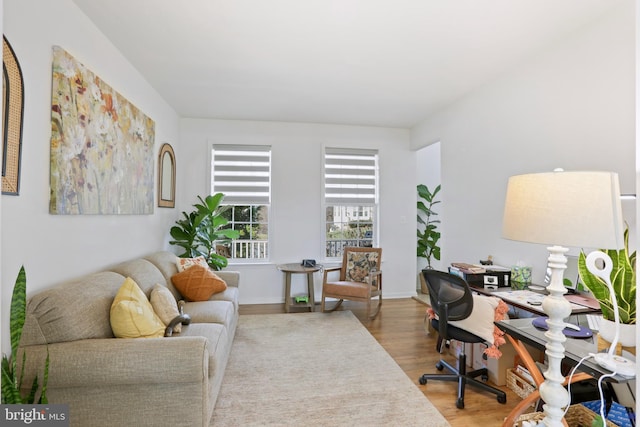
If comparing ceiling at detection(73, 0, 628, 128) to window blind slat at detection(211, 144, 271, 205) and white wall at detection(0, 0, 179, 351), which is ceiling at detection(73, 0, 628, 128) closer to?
white wall at detection(0, 0, 179, 351)

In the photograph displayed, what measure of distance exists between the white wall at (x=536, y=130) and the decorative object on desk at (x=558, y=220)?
1378mm

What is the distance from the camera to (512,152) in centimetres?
312

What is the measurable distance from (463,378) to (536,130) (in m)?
2.24

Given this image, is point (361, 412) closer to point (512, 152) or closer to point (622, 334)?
point (622, 334)

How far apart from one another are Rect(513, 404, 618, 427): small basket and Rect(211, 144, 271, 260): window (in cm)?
376

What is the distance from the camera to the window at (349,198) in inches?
198

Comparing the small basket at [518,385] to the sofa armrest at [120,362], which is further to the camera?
the small basket at [518,385]

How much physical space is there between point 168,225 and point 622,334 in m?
4.36

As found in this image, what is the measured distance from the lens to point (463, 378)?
7.76ft

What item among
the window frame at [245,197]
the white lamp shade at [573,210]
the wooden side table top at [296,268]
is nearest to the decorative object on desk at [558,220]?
the white lamp shade at [573,210]

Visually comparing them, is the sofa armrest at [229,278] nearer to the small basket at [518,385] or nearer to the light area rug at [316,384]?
the light area rug at [316,384]

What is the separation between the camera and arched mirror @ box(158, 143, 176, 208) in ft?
12.5

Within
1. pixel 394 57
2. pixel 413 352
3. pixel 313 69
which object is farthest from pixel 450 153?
pixel 413 352

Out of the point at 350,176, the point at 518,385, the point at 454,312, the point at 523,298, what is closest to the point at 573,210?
the point at 454,312
